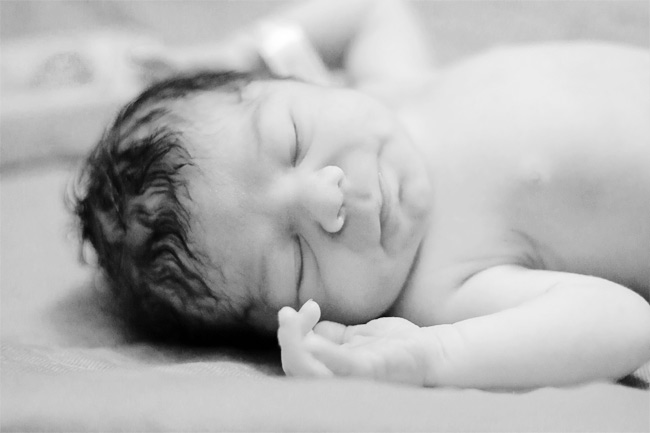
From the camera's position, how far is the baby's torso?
2.87ft

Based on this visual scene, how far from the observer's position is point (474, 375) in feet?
2.35

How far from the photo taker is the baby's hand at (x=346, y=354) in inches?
26.2

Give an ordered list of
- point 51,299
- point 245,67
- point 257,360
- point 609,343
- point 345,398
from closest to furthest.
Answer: point 345,398, point 609,343, point 257,360, point 51,299, point 245,67

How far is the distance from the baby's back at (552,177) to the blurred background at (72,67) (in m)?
0.49

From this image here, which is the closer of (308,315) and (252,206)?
(308,315)

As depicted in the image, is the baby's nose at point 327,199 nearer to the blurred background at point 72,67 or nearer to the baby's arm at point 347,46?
the blurred background at point 72,67

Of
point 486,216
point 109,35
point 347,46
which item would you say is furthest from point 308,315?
point 109,35

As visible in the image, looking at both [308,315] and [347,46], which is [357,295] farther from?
[347,46]

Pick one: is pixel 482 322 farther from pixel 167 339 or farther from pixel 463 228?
pixel 167 339

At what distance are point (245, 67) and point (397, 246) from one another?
590 millimetres

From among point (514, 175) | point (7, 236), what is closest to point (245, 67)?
point (7, 236)

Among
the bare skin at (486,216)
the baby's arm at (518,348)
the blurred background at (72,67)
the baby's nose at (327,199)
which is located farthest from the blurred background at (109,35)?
the baby's arm at (518,348)

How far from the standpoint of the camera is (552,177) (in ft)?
2.89

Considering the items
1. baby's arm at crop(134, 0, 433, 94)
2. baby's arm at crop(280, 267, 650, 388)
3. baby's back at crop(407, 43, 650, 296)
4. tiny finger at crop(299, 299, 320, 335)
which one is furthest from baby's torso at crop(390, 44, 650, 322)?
baby's arm at crop(134, 0, 433, 94)
